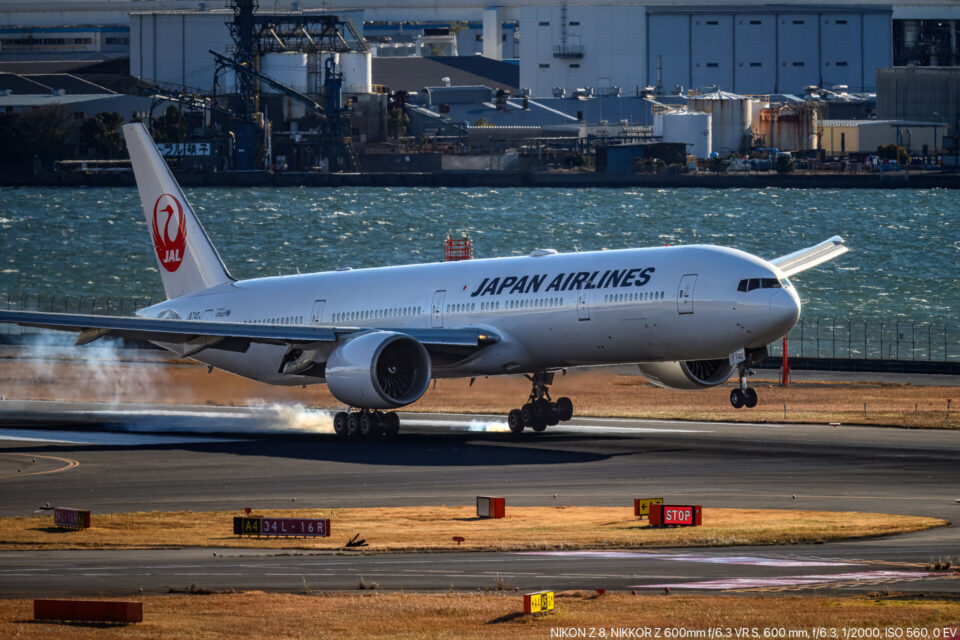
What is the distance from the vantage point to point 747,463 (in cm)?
4891

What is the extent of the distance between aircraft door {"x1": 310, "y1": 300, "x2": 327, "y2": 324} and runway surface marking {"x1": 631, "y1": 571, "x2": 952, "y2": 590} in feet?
116

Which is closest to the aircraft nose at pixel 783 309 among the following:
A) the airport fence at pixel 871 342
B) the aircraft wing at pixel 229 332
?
the aircraft wing at pixel 229 332

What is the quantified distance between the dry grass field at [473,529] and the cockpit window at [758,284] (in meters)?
12.7

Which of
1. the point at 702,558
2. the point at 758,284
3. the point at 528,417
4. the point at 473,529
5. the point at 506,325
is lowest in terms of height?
the point at 473,529

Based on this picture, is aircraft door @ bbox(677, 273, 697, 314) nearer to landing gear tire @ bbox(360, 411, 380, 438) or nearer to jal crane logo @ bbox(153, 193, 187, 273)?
landing gear tire @ bbox(360, 411, 380, 438)

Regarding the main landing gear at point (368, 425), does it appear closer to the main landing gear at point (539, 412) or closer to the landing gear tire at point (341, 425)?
the landing gear tire at point (341, 425)

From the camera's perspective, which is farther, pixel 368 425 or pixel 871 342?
pixel 871 342

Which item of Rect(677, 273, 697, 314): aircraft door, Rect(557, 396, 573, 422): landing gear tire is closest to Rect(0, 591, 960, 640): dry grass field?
Rect(677, 273, 697, 314): aircraft door

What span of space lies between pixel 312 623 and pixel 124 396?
2055 inches

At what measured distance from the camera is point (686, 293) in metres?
51.6

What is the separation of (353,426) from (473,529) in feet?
70.1

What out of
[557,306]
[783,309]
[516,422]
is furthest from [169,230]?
[783,309]

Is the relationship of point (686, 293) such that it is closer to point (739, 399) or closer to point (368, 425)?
point (739, 399)

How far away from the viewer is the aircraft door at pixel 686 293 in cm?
5147
